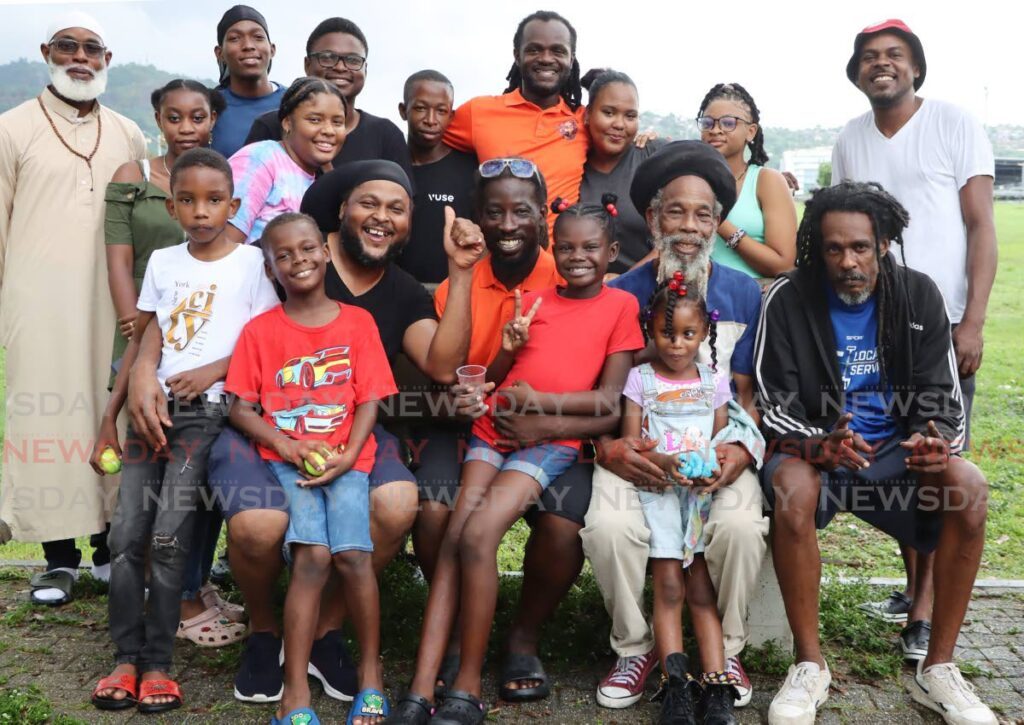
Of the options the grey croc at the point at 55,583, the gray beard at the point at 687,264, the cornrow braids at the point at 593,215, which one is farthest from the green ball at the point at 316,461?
the grey croc at the point at 55,583

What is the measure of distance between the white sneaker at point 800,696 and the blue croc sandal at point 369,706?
5.08ft

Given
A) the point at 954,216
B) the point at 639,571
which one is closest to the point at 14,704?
the point at 639,571

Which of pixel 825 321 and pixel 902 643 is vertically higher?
pixel 825 321

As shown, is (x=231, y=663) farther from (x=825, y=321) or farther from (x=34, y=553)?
(x=825, y=321)

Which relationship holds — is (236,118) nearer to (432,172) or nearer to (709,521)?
(432,172)

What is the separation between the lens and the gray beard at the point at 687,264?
14.7 feet

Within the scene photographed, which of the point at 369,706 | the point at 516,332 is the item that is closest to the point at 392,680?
the point at 369,706

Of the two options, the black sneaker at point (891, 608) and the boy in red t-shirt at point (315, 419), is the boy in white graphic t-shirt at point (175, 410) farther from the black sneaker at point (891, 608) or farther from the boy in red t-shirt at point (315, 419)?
the black sneaker at point (891, 608)

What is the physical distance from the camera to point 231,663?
446 cm

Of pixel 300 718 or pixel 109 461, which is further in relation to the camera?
pixel 109 461

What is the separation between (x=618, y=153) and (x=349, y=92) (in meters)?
1.58

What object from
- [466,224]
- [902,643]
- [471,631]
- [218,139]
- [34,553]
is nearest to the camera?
[471,631]

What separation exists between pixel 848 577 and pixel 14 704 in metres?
4.31

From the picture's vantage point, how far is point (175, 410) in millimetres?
4266
